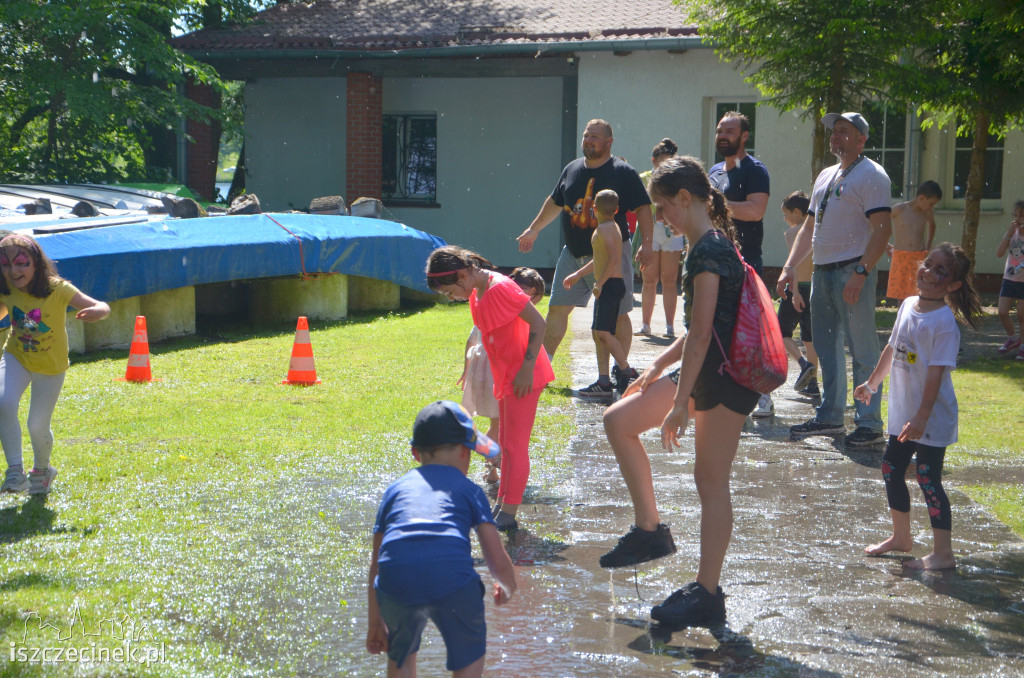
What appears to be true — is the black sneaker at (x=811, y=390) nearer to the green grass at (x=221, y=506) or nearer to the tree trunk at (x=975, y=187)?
the green grass at (x=221, y=506)

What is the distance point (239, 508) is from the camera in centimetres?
550

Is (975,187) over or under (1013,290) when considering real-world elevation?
over

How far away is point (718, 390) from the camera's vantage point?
161 inches

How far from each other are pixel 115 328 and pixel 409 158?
1042 cm

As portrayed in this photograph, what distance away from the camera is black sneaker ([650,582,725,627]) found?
13.2 ft

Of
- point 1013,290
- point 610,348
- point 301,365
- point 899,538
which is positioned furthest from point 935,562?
point 1013,290

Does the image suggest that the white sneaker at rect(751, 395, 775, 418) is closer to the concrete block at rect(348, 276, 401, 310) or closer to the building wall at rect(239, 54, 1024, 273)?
the concrete block at rect(348, 276, 401, 310)

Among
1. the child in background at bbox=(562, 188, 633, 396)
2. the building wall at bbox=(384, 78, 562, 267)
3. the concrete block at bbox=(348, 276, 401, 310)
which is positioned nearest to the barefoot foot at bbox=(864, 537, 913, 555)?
the child in background at bbox=(562, 188, 633, 396)

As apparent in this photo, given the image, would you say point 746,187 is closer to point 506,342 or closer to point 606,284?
point 606,284

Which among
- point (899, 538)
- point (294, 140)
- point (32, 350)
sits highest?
point (294, 140)

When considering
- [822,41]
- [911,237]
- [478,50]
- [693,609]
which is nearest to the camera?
[693,609]

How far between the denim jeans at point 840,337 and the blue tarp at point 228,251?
7006 millimetres

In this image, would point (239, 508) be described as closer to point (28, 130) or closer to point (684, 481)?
point (684, 481)

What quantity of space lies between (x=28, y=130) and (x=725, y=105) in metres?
13.6
